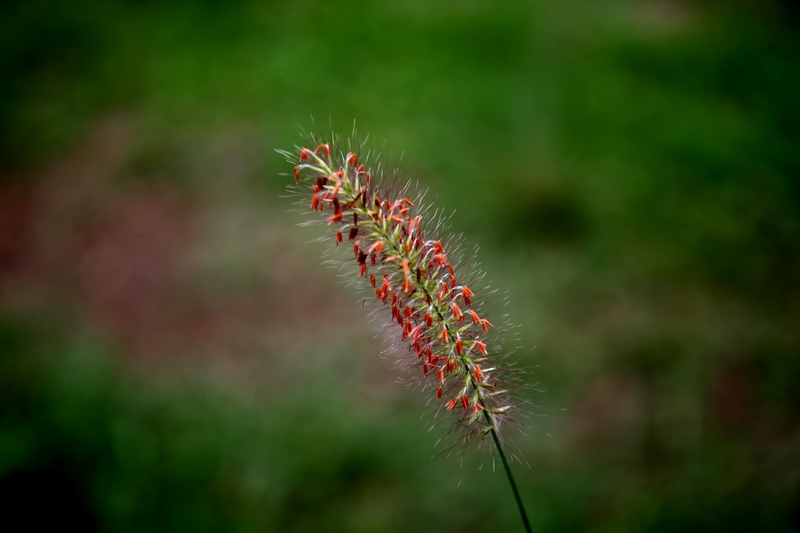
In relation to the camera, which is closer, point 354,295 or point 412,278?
point 412,278

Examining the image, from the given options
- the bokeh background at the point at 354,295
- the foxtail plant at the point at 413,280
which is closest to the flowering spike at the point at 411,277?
the foxtail plant at the point at 413,280

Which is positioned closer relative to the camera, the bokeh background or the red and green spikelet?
the red and green spikelet

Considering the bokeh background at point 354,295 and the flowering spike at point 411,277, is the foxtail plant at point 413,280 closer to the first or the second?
the flowering spike at point 411,277

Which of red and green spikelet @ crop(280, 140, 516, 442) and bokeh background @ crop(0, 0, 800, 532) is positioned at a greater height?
bokeh background @ crop(0, 0, 800, 532)

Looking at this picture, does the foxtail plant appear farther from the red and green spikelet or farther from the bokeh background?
the bokeh background

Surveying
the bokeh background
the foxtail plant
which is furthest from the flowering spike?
the bokeh background

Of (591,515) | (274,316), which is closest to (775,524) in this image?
(591,515)

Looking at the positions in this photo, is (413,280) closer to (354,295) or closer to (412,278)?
(412,278)

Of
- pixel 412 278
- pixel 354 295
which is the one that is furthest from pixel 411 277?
pixel 354 295
